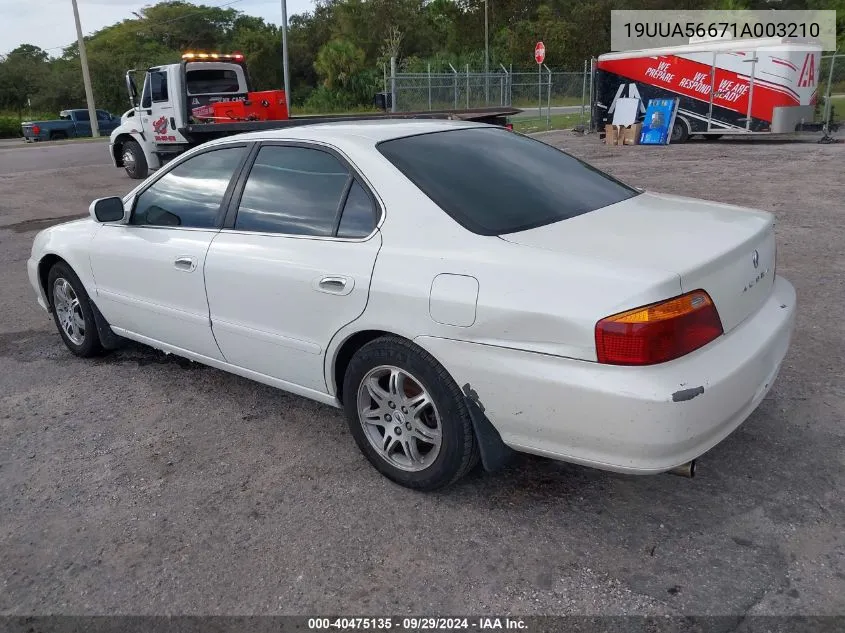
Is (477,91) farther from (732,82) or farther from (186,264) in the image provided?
(186,264)

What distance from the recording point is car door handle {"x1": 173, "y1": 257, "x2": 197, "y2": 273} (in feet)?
12.4

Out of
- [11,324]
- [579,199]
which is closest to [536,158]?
[579,199]

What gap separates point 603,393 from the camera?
2447mm

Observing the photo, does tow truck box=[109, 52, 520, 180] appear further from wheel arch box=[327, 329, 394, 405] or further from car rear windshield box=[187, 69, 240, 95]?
wheel arch box=[327, 329, 394, 405]

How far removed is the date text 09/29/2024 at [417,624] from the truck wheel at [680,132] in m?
18.6

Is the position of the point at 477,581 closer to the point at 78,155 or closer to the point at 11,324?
the point at 11,324

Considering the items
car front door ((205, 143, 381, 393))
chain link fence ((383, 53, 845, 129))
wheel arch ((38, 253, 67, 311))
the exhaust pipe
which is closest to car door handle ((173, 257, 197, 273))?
car front door ((205, 143, 381, 393))

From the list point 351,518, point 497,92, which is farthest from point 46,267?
point 497,92

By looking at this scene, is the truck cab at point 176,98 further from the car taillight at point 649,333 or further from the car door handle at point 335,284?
the car taillight at point 649,333

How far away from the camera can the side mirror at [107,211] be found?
13.9ft

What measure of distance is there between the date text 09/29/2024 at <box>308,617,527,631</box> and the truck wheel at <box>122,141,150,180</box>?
15.5 m

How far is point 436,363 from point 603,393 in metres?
0.69

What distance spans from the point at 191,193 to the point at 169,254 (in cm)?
37

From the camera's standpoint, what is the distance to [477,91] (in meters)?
28.6
